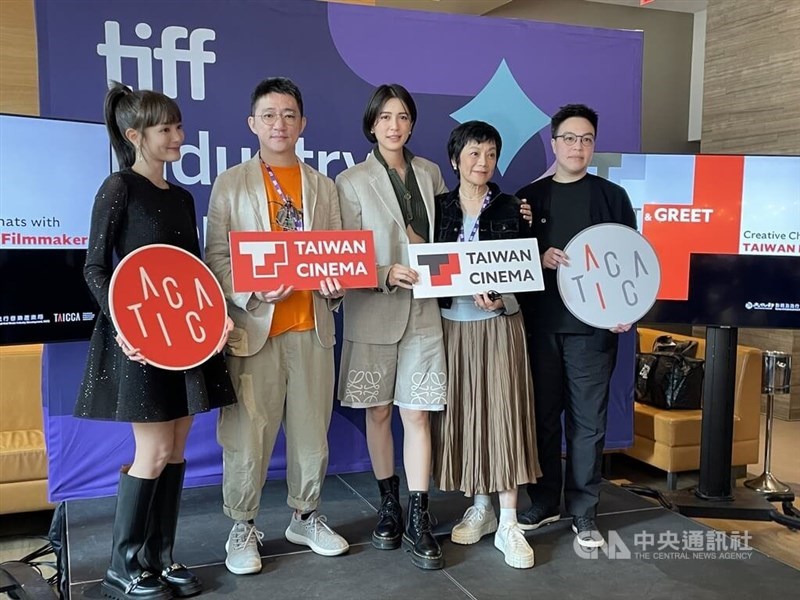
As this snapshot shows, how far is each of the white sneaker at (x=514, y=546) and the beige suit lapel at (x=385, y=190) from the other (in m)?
1.09

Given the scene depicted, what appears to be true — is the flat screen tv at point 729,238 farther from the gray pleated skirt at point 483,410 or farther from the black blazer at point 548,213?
the gray pleated skirt at point 483,410

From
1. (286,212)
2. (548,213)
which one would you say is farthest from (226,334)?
(548,213)

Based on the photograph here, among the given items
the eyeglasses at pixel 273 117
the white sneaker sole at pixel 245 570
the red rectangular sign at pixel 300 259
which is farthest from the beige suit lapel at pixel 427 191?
the white sneaker sole at pixel 245 570

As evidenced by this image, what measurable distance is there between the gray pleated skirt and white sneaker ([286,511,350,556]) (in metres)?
0.39

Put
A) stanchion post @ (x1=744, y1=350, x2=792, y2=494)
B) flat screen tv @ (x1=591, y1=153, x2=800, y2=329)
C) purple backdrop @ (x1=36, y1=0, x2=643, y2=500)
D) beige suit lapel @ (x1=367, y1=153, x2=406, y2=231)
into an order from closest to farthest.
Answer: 1. beige suit lapel @ (x1=367, y1=153, x2=406, y2=231)
2. purple backdrop @ (x1=36, y1=0, x2=643, y2=500)
3. flat screen tv @ (x1=591, y1=153, x2=800, y2=329)
4. stanchion post @ (x1=744, y1=350, x2=792, y2=494)

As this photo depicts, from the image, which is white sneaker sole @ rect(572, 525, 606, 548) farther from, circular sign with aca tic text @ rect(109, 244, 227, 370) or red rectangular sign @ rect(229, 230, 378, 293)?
circular sign with aca tic text @ rect(109, 244, 227, 370)

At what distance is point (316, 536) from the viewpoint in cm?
243

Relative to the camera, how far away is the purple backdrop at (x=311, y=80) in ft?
9.23

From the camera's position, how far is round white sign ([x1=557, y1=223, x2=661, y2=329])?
2436 millimetres

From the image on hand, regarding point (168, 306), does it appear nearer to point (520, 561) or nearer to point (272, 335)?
point (272, 335)

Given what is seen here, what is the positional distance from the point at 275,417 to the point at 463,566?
2.55 ft

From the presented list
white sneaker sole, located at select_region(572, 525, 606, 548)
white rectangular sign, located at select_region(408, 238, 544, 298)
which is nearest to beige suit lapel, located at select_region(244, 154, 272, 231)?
white rectangular sign, located at select_region(408, 238, 544, 298)

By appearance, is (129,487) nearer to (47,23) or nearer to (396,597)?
(396,597)

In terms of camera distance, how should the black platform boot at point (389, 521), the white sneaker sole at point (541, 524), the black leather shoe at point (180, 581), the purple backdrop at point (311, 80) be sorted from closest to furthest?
the black leather shoe at point (180, 581) < the black platform boot at point (389, 521) < the white sneaker sole at point (541, 524) < the purple backdrop at point (311, 80)
